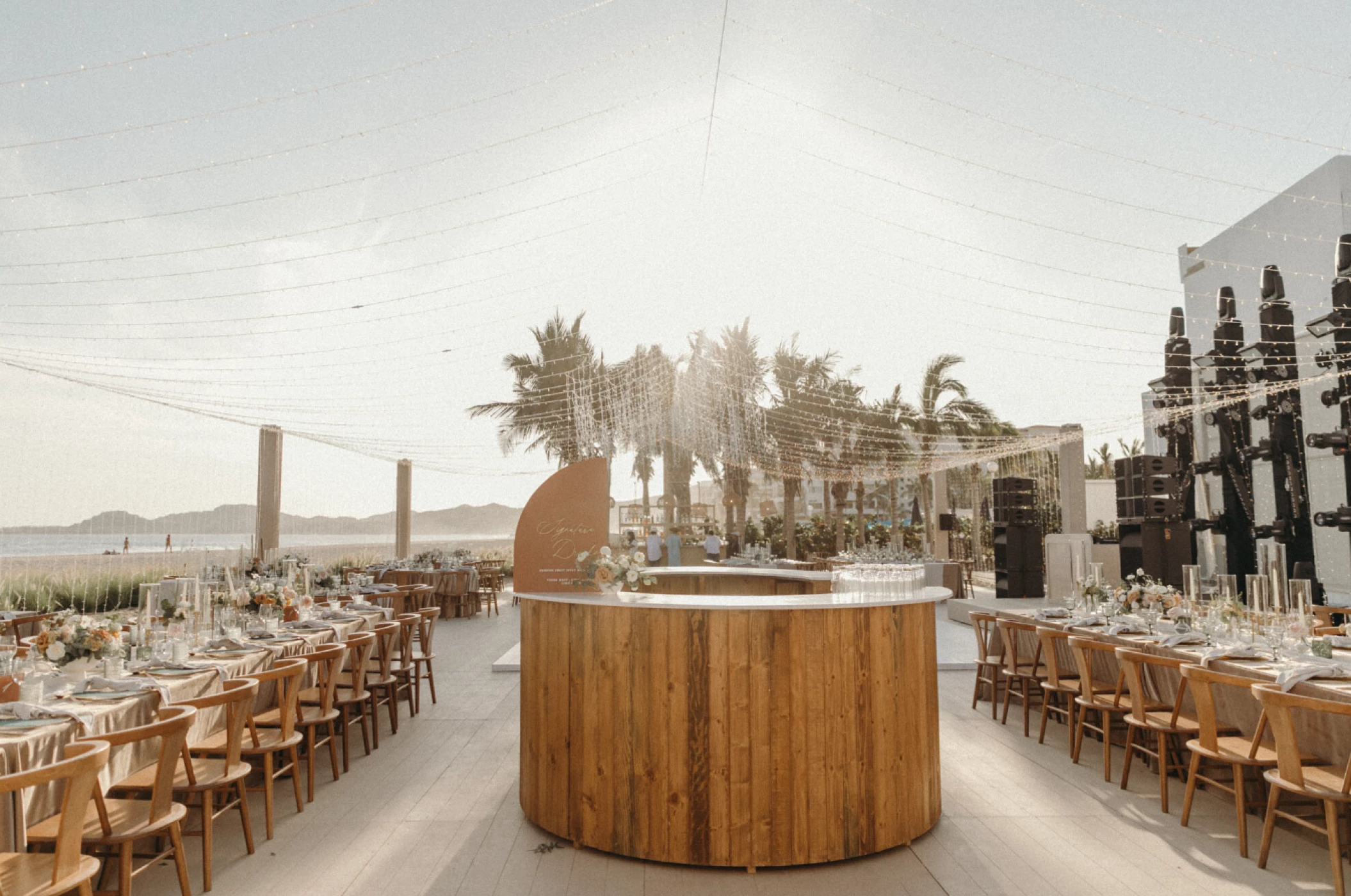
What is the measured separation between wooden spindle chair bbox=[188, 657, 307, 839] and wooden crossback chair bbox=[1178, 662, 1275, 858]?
4627mm

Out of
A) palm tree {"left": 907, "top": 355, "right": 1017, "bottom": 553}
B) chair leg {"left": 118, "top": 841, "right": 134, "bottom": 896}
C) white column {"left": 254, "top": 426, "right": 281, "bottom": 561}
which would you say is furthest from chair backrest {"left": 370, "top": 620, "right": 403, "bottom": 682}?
palm tree {"left": 907, "top": 355, "right": 1017, "bottom": 553}

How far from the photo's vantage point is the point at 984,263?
742cm

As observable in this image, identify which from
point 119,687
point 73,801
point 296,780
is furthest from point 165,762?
point 296,780

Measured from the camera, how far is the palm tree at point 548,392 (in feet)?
62.0

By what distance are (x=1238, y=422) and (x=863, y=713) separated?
10.4 metres

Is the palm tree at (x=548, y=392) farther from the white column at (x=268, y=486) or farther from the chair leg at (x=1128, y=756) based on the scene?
the chair leg at (x=1128, y=756)

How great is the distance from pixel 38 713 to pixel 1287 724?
541 cm

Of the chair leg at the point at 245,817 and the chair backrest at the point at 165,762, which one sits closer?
the chair backrest at the point at 165,762

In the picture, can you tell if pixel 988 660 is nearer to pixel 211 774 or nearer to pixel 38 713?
pixel 211 774

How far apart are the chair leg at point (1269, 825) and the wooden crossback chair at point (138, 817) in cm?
466

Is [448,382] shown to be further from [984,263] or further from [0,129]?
[984,263]

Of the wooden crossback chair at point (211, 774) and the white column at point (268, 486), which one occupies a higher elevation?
the white column at point (268, 486)

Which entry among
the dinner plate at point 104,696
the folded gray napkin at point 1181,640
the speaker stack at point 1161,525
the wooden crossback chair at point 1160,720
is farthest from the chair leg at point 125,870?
the speaker stack at point 1161,525

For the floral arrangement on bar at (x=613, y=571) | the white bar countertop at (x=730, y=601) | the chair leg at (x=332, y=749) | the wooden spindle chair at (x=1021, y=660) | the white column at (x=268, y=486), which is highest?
the white column at (x=268, y=486)
